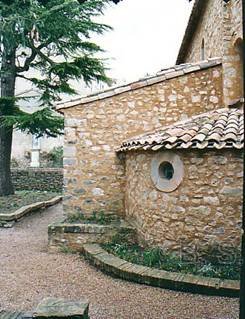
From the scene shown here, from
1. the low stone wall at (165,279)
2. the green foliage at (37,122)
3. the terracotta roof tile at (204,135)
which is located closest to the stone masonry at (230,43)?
the terracotta roof tile at (204,135)

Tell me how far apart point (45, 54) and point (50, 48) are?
0.51m

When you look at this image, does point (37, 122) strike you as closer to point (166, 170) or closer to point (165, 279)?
point (166, 170)

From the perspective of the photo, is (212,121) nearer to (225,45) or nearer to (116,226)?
(225,45)

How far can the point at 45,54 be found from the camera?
1414 cm

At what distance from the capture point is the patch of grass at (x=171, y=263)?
5555mm

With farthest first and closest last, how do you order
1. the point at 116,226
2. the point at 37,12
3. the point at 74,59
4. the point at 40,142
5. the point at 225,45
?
the point at 40,142 < the point at 74,59 < the point at 37,12 < the point at 225,45 < the point at 116,226

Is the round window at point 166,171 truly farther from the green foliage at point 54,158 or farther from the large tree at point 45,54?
the green foliage at point 54,158

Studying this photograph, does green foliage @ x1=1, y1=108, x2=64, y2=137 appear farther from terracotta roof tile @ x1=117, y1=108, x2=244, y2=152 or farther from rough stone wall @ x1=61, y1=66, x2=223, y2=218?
terracotta roof tile @ x1=117, y1=108, x2=244, y2=152

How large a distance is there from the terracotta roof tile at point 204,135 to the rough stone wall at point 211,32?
7.78 feet

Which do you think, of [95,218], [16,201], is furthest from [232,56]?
[16,201]

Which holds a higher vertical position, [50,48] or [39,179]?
[50,48]

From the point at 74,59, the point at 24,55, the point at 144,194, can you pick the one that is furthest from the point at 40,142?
the point at 144,194

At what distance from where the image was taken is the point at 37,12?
1163 cm

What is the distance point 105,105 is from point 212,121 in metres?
2.67
